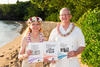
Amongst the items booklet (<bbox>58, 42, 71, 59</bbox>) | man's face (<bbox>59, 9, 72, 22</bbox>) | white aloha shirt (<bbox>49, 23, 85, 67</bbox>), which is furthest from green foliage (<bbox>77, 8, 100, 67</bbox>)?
man's face (<bbox>59, 9, 72, 22</bbox>)

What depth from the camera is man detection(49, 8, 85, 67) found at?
133 inches

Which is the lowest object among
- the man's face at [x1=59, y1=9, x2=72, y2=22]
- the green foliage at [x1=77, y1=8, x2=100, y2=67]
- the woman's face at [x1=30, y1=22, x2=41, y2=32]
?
the green foliage at [x1=77, y1=8, x2=100, y2=67]

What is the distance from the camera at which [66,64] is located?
3.48m

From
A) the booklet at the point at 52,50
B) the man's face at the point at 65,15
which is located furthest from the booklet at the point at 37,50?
the man's face at the point at 65,15

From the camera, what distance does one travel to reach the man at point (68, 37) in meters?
3.37

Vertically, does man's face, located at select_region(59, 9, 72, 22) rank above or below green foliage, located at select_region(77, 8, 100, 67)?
above

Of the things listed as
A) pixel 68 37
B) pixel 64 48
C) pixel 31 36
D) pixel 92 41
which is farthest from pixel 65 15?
pixel 92 41

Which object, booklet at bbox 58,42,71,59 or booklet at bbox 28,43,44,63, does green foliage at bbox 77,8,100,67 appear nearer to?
booklet at bbox 58,42,71,59

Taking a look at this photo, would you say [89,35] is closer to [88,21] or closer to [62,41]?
[88,21]

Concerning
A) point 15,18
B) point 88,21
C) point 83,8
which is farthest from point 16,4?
point 88,21

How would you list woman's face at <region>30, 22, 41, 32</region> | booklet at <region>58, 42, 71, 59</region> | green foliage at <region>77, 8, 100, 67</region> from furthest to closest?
green foliage at <region>77, 8, 100, 67</region>, woman's face at <region>30, 22, 41, 32</region>, booklet at <region>58, 42, 71, 59</region>

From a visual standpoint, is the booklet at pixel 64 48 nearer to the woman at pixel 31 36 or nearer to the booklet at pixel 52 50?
the booklet at pixel 52 50

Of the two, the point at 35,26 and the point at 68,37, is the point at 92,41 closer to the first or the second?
the point at 68,37

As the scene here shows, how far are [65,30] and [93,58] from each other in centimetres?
244
